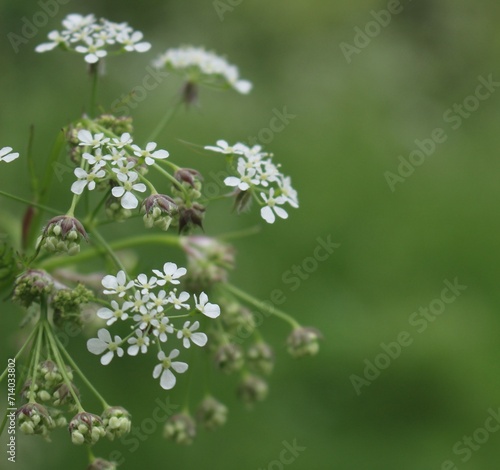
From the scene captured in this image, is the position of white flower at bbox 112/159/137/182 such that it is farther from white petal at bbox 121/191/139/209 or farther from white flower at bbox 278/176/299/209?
white flower at bbox 278/176/299/209

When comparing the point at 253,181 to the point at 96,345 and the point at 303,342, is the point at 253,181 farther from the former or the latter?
the point at 303,342

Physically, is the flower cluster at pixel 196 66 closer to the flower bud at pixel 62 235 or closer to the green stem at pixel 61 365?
the flower bud at pixel 62 235

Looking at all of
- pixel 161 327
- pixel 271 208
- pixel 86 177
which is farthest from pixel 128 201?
pixel 271 208

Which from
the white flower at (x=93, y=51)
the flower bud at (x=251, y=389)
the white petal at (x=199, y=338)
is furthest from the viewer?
the flower bud at (x=251, y=389)

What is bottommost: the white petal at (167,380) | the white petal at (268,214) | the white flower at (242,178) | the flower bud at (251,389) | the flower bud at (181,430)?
the flower bud at (181,430)

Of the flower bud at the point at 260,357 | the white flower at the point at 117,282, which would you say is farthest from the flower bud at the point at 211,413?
the white flower at the point at 117,282

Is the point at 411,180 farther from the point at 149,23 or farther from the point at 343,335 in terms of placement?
the point at 149,23
